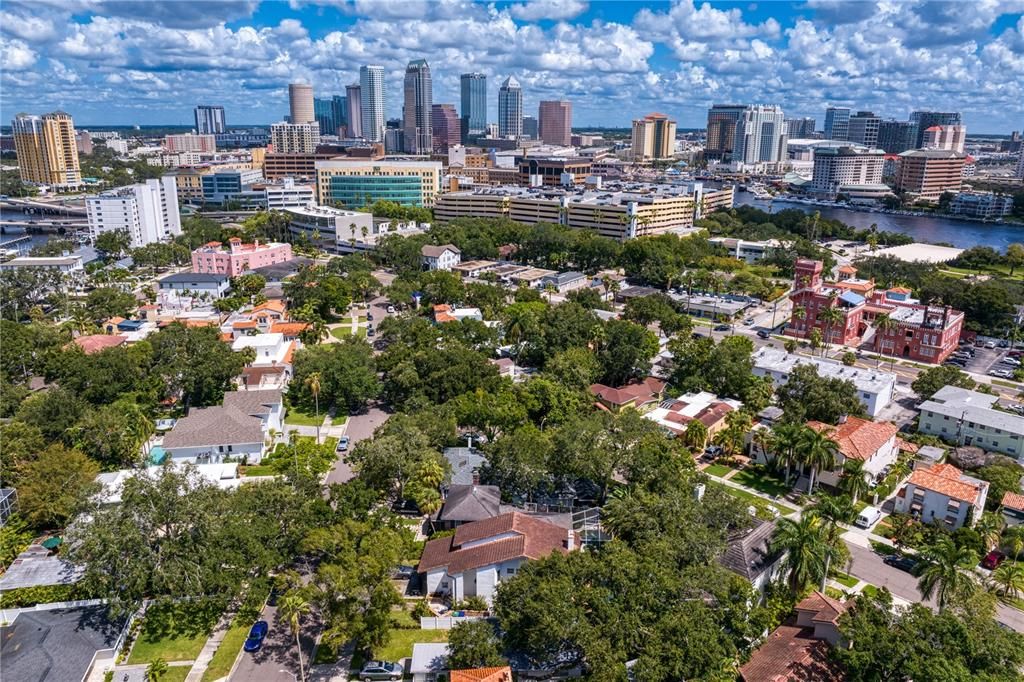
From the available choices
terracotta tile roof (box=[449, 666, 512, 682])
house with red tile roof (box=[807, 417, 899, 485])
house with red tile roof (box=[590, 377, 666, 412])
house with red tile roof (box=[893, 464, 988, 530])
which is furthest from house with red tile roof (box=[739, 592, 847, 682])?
house with red tile roof (box=[590, 377, 666, 412])

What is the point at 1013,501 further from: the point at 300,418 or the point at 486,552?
the point at 300,418

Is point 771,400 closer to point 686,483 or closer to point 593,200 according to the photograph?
point 686,483

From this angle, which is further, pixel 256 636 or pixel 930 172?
pixel 930 172

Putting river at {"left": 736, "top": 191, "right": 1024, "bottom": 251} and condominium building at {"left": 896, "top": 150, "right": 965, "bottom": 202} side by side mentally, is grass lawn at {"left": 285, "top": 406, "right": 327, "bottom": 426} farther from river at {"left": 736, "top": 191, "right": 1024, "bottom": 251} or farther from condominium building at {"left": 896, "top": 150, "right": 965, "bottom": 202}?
condominium building at {"left": 896, "top": 150, "right": 965, "bottom": 202}

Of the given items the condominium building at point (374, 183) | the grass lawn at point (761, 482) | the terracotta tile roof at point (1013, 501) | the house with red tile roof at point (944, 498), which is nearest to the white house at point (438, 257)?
the condominium building at point (374, 183)

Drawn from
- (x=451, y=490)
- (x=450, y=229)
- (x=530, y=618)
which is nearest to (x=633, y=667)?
(x=530, y=618)

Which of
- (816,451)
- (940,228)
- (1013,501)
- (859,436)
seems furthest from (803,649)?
(940,228)
